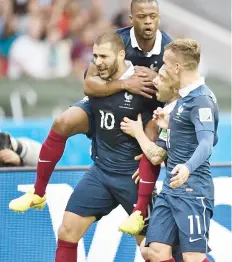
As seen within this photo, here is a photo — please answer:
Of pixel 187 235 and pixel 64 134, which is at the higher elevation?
pixel 64 134

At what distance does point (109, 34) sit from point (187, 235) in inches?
52.9

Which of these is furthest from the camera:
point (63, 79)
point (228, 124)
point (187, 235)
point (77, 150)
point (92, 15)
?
point (92, 15)

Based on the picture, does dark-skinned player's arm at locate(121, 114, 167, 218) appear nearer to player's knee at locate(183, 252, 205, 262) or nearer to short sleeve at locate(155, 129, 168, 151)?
short sleeve at locate(155, 129, 168, 151)

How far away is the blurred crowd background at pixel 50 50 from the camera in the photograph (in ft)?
40.3

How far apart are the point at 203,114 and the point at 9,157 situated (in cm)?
214

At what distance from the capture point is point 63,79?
12602 mm

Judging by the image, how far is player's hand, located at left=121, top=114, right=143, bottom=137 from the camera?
21.6 feet

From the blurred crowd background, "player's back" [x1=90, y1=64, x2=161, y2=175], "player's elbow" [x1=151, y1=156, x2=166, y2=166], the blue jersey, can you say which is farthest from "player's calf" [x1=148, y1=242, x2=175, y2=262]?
the blurred crowd background

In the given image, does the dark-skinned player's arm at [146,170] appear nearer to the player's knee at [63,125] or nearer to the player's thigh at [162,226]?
the player's thigh at [162,226]

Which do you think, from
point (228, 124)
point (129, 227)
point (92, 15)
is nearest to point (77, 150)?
point (228, 124)

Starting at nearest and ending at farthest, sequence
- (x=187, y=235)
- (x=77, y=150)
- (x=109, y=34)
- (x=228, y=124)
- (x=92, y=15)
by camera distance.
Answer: (x=187, y=235), (x=109, y=34), (x=77, y=150), (x=228, y=124), (x=92, y=15)

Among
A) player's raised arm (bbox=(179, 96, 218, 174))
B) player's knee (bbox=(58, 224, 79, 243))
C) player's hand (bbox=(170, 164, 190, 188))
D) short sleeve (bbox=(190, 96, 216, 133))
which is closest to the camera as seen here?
player's hand (bbox=(170, 164, 190, 188))

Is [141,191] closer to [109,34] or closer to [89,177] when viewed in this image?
[89,177]

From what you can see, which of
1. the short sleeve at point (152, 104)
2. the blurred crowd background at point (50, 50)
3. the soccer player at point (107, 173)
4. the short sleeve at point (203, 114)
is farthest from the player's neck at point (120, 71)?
the blurred crowd background at point (50, 50)
